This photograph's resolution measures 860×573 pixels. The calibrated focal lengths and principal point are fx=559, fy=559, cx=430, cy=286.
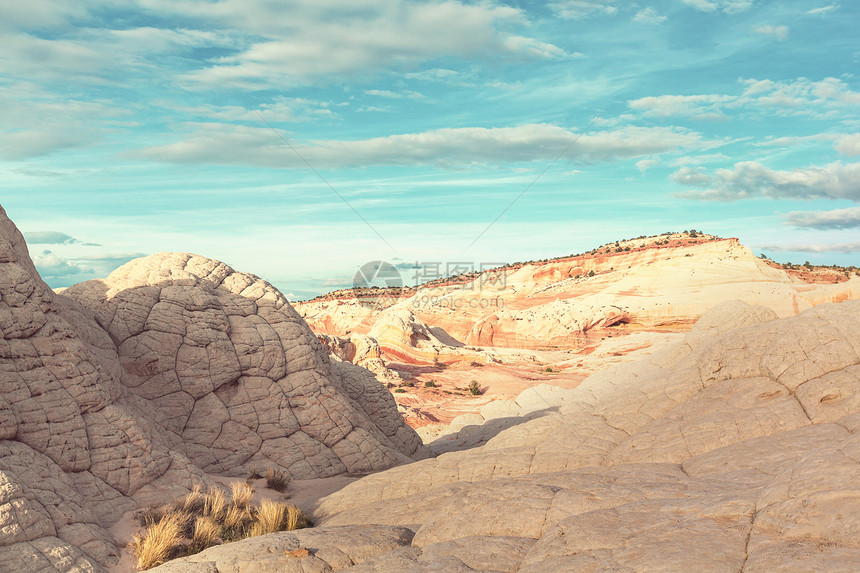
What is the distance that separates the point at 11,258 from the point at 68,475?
4861mm

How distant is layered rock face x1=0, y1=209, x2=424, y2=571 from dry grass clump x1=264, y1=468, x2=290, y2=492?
1.59 ft

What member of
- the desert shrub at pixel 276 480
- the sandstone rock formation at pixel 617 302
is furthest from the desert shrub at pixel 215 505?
the sandstone rock formation at pixel 617 302

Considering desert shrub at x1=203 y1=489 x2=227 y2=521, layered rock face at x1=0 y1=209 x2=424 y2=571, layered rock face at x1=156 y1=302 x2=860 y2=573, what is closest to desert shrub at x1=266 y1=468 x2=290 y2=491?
layered rock face at x1=0 y1=209 x2=424 y2=571

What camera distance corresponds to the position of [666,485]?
29.0 ft

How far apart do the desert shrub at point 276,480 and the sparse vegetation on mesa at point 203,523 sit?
129 centimetres

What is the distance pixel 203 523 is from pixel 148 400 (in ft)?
17.3

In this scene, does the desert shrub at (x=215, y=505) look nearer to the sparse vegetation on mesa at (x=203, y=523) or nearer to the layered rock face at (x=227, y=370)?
the sparse vegetation on mesa at (x=203, y=523)

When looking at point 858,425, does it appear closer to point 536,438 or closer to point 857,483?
point 857,483

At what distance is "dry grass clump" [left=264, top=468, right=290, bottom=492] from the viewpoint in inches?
590

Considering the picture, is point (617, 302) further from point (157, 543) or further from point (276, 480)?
point (157, 543)

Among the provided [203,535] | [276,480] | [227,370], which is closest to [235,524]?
[203,535]

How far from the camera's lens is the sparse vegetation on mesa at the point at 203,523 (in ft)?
34.0

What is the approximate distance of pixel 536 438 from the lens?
15898 mm

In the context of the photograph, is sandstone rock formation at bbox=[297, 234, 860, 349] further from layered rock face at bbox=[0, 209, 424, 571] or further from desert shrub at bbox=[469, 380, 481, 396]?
layered rock face at bbox=[0, 209, 424, 571]
